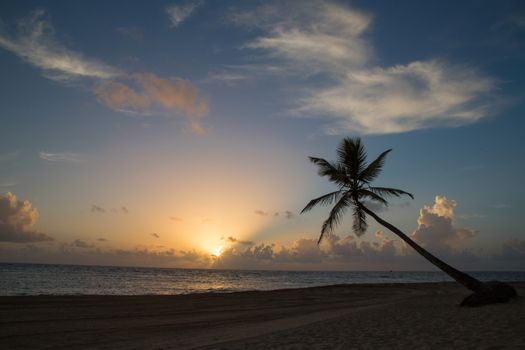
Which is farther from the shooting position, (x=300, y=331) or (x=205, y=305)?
(x=205, y=305)

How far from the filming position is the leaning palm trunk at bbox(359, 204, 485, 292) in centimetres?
1706

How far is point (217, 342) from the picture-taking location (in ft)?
37.1

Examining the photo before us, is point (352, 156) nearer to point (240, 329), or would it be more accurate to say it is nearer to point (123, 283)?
point (240, 329)

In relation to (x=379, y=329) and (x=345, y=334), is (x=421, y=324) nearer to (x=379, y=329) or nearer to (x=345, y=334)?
(x=379, y=329)

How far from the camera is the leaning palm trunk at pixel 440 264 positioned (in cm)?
1706

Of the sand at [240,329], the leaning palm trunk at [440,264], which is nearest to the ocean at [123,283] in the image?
the sand at [240,329]

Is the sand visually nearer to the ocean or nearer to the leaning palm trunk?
the leaning palm trunk

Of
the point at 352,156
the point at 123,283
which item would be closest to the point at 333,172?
the point at 352,156

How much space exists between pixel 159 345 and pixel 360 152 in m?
14.4

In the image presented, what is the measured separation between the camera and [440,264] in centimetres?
1764

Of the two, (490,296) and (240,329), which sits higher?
(490,296)

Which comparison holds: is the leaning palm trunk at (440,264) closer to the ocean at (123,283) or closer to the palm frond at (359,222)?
the palm frond at (359,222)

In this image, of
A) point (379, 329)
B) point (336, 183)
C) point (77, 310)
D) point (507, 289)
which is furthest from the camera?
point (336, 183)

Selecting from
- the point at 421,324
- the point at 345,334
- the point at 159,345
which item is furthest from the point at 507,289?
the point at 159,345
